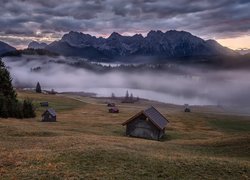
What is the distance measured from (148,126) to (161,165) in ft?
151

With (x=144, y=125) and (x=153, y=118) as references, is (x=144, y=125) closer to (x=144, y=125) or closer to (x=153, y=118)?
(x=144, y=125)

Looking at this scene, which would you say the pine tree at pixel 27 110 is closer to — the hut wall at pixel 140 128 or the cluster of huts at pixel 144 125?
the cluster of huts at pixel 144 125

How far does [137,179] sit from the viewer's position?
24.6m

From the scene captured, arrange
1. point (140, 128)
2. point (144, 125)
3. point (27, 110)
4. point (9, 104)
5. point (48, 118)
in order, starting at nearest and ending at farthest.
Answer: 1. point (144, 125)
2. point (140, 128)
3. point (9, 104)
4. point (48, 118)
5. point (27, 110)

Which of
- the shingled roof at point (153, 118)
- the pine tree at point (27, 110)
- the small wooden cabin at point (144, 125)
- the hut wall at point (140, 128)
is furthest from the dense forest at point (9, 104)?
the hut wall at point (140, 128)

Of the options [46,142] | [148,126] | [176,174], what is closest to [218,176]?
[176,174]

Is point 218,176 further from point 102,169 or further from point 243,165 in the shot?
point 102,169

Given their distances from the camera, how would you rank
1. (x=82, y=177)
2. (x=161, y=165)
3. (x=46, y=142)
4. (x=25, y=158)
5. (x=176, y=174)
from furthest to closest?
(x=46, y=142), (x=25, y=158), (x=161, y=165), (x=176, y=174), (x=82, y=177)

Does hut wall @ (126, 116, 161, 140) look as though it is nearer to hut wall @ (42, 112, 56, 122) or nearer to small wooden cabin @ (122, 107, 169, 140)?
small wooden cabin @ (122, 107, 169, 140)

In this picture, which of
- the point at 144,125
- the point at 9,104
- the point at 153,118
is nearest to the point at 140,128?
the point at 144,125

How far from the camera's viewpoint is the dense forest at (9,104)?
291 ft

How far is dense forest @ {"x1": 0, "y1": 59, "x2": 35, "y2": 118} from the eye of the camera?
88.6 meters

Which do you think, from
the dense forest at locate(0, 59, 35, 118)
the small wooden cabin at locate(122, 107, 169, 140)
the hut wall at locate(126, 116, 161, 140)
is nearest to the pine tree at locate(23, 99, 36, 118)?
the dense forest at locate(0, 59, 35, 118)

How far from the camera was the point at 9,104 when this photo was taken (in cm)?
9106
